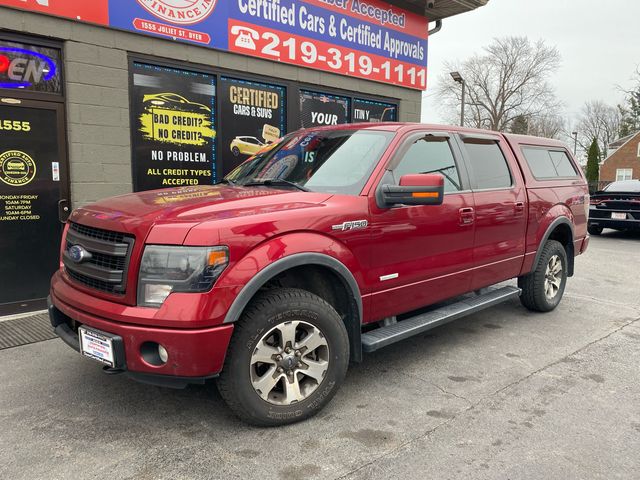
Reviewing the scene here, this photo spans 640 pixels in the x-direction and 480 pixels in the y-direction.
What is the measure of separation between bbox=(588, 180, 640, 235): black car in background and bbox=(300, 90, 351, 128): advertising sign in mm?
7292

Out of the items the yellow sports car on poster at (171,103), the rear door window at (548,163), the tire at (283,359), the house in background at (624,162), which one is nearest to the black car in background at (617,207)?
the rear door window at (548,163)

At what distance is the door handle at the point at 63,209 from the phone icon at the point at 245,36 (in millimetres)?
3180

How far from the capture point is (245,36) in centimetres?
719

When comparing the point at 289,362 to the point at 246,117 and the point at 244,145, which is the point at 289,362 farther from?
the point at 246,117

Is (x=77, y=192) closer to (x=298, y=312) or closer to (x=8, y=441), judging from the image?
(x=8, y=441)

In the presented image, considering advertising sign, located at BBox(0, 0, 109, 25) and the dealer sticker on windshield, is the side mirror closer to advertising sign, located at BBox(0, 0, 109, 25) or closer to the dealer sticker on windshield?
the dealer sticker on windshield

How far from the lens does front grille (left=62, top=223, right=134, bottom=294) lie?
2.82 meters

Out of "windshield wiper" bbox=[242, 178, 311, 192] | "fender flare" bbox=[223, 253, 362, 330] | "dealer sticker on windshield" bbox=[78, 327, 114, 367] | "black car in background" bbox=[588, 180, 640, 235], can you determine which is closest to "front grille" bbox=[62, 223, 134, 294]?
"dealer sticker on windshield" bbox=[78, 327, 114, 367]

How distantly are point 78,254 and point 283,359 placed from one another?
4.62 ft

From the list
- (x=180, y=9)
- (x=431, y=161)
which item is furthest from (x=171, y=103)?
(x=431, y=161)

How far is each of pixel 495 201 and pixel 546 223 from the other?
109 cm

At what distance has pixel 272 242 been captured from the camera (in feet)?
9.64

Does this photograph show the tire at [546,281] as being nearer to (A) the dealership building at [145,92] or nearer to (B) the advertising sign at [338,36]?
(A) the dealership building at [145,92]

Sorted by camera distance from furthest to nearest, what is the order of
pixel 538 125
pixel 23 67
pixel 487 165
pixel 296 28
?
pixel 538 125 → pixel 296 28 → pixel 23 67 → pixel 487 165
